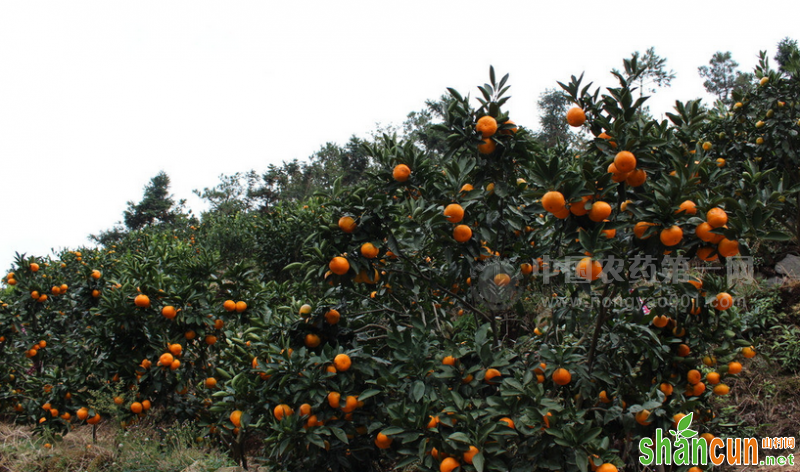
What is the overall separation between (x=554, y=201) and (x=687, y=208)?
0.47 meters

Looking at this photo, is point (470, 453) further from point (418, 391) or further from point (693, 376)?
point (693, 376)

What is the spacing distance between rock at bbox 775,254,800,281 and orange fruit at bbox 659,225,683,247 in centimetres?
410

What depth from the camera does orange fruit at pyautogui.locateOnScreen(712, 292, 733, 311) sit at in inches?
77.2

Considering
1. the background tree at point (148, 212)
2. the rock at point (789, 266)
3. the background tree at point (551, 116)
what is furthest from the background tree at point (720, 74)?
the background tree at point (148, 212)

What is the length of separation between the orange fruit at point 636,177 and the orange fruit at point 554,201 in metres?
0.33

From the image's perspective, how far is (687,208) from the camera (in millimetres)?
1661

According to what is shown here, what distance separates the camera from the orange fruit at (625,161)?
1.68 meters

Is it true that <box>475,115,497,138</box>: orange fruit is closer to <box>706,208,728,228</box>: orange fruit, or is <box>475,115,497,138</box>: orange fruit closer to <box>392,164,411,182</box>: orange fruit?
<box>392,164,411,182</box>: orange fruit

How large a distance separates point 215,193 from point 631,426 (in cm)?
2189

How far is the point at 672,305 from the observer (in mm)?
2209

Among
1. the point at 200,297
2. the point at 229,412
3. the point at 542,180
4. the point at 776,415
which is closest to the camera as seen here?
the point at 542,180

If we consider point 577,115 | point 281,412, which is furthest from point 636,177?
point 281,412

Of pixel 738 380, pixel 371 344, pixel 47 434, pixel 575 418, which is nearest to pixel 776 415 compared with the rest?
pixel 738 380

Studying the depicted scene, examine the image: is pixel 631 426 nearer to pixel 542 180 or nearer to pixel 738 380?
pixel 542 180
